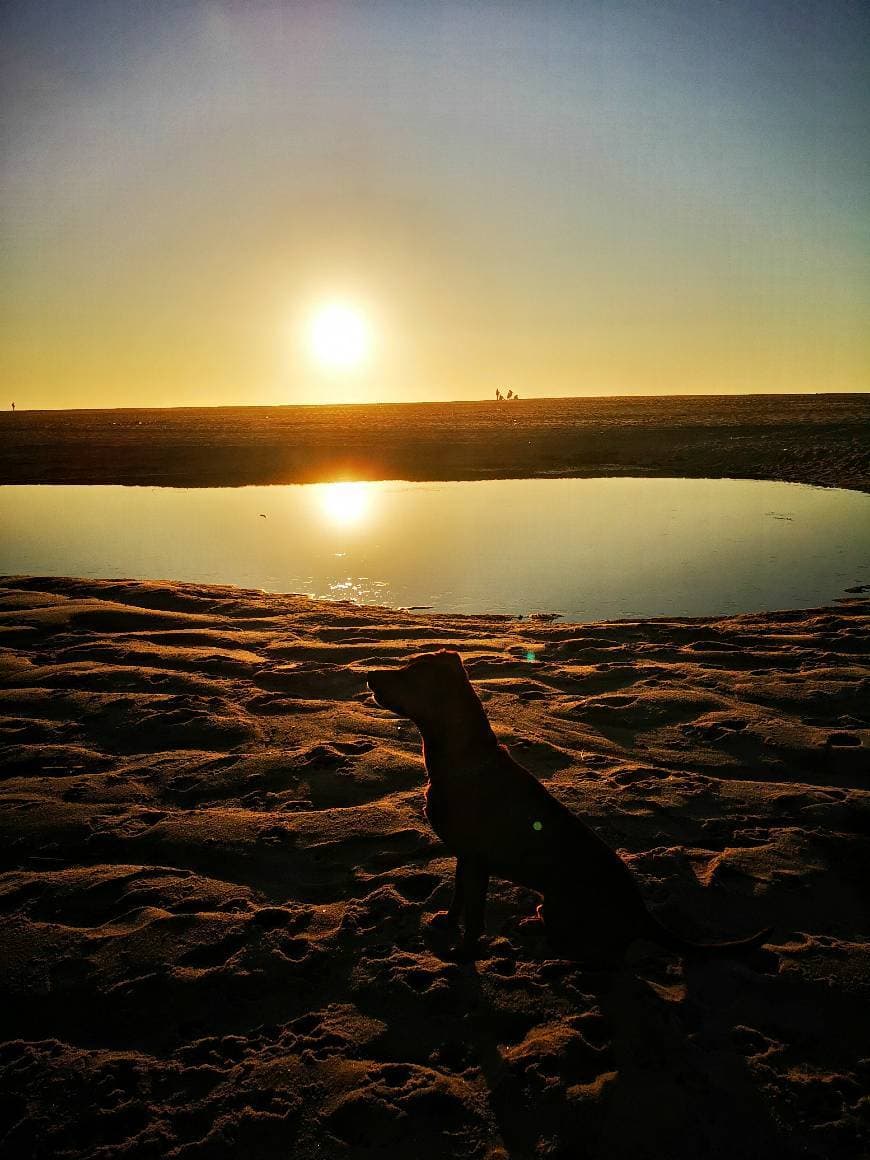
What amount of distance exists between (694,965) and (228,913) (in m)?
2.79

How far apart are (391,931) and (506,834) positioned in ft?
3.45

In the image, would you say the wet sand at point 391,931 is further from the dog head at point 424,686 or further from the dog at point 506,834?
the dog head at point 424,686

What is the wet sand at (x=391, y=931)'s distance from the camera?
2943 mm

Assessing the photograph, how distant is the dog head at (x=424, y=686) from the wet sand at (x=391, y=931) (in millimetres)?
1244

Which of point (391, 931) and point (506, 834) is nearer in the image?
point (506, 834)

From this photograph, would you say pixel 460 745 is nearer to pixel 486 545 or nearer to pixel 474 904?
pixel 474 904

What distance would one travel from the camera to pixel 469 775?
148 inches

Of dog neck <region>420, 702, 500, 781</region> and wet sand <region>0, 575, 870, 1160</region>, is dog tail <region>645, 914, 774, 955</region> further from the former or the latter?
dog neck <region>420, 702, 500, 781</region>

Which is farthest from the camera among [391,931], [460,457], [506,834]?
[460,457]

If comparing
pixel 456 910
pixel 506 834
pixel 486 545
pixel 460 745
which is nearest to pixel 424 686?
pixel 460 745

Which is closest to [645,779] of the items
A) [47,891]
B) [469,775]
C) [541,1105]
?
[469,775]

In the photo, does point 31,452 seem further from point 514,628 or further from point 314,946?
point 314,946

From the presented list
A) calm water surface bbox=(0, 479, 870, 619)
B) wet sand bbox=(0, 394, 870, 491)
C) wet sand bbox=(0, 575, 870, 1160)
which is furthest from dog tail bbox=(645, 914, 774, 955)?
wet sand bbox=(0, 394, 870, 491)

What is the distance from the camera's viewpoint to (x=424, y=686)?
3.80m
